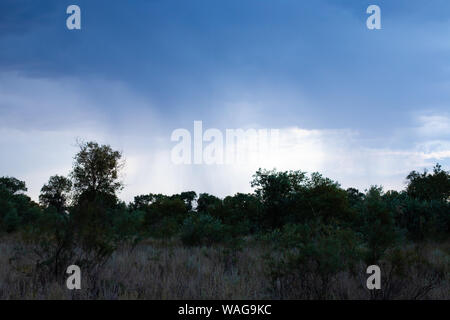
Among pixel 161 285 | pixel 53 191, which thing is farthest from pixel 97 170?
pixel 161 285

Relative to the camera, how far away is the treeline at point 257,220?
7.94 meters

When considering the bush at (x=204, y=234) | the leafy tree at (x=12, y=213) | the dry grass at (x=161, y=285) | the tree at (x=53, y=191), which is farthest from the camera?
the tree at (x=53, y=191)

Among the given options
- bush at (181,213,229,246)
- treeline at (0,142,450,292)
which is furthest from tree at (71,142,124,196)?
bush at (181,213,229,246)

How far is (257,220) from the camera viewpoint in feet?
68.3

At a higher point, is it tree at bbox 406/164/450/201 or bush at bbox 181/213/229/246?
tree at bbox 406/164/450/201

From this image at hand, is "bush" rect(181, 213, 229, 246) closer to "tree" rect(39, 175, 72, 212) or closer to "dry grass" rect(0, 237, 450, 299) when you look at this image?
"dry grass" rect(0, 237, 450, 299)

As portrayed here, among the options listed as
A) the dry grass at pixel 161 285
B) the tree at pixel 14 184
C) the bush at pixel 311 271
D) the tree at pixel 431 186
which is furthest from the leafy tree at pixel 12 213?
Answer: the tree at pixel 431 186

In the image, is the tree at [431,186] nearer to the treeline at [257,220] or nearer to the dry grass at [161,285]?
the treeline at [257,220]

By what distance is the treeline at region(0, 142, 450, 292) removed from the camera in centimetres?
794

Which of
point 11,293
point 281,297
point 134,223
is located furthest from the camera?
point 134,223
